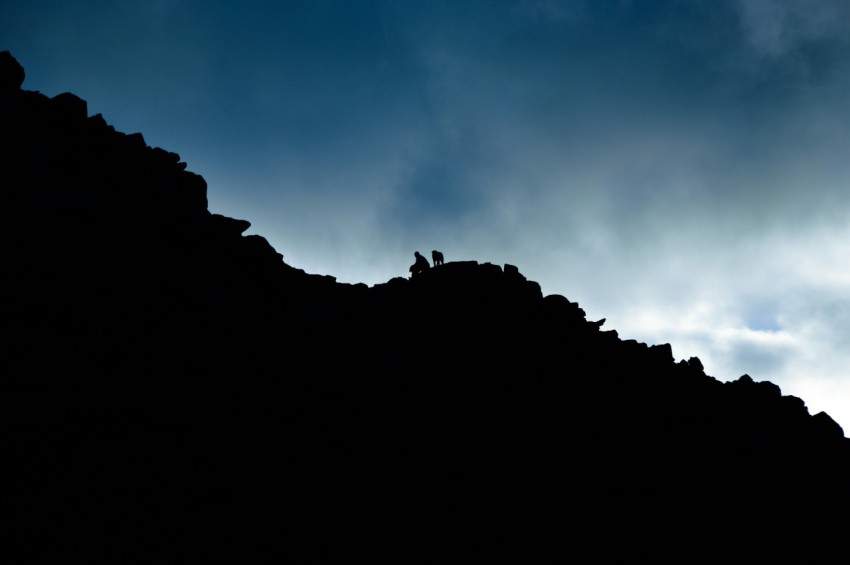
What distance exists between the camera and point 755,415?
4406 cm

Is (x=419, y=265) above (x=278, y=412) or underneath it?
above

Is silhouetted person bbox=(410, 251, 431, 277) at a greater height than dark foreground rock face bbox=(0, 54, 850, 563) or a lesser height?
greater

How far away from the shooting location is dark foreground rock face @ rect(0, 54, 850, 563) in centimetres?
1440

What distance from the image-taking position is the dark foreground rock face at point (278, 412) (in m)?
14.4

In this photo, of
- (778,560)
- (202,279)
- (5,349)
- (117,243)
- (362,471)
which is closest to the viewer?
(5,349)

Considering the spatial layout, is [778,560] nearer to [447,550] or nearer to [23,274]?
[447,550]

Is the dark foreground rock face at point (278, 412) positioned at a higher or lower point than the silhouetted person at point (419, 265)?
lower

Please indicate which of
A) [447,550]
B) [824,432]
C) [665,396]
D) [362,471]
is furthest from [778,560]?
[362,471]

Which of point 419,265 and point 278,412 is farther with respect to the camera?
point 419,265

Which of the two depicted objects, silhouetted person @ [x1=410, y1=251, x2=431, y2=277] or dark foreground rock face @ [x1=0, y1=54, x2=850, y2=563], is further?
silhouetted person @ [x1=410, y1=251, x2=431, y2=277]

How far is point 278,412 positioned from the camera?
64.5 ft

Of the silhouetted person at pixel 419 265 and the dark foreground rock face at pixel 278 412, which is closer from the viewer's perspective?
the dark foreground rock face at pixel 278 412

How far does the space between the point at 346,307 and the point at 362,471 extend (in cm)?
982

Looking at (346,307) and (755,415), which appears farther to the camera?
(755,415)
